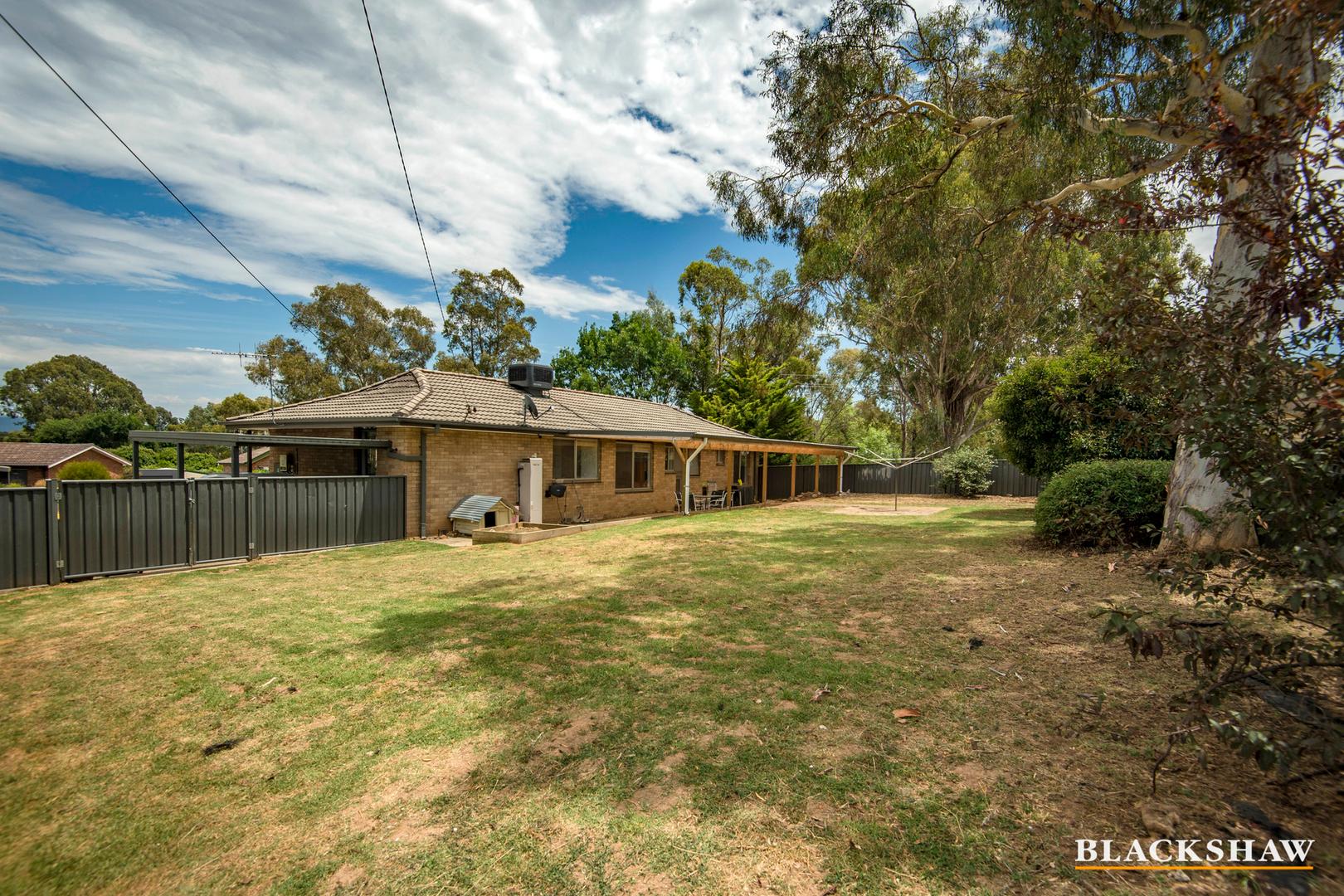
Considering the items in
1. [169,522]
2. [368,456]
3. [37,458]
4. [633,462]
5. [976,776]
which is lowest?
[37,458]

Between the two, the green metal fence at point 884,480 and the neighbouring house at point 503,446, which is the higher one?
the neighbouring house at point 503,446

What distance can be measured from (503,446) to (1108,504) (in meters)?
11.7

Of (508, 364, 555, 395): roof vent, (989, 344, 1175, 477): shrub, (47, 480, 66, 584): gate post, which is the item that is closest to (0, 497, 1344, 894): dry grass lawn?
(47, 480, 66, 584): gate post

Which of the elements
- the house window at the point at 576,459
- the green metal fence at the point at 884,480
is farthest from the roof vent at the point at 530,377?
the green metal fence at the point at 884,480

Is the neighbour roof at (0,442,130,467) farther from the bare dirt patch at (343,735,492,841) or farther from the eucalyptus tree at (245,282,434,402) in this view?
the bare dirt patch at (343,735,492,841)

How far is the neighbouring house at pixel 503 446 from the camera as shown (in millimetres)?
11562

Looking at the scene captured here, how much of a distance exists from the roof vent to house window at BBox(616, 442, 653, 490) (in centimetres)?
276

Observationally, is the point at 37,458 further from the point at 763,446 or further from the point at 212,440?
the point at 763,446

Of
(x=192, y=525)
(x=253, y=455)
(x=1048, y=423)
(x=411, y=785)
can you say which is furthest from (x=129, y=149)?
(x=1048, y=423)

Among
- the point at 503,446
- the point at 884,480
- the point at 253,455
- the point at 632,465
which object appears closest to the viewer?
the point at 503,446

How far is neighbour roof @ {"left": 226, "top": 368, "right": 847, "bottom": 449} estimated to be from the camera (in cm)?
1178

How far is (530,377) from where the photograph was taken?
1568 centimetres

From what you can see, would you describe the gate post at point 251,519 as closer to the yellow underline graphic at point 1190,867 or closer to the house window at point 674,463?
the yellow underline graphic at point 1190,867

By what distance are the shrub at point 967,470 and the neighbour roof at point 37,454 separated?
4924 cm
